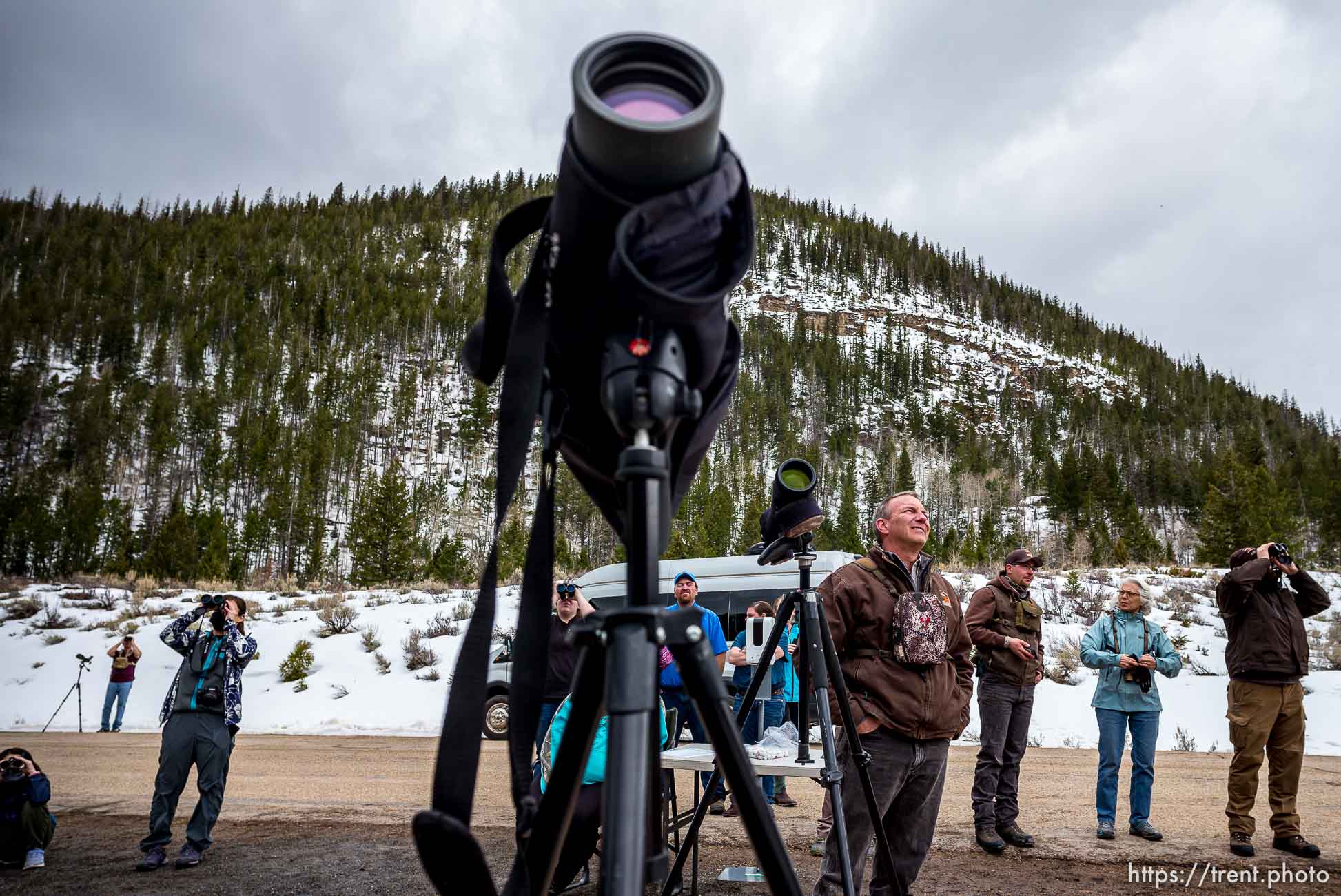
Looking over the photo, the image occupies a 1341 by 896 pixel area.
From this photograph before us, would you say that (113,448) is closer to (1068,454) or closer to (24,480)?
(24,480)

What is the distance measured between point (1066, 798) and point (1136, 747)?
1.67m

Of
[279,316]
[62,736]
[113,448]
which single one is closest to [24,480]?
[113,448]

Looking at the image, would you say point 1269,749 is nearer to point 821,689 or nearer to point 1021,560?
point 1021,560

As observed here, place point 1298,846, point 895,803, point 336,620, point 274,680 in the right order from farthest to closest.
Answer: point 336,620 → point 274,680 → point 1298,846 → point 895,803

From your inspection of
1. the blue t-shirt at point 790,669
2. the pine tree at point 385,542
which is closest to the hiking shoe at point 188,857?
the blue t-shirt at point 790,669

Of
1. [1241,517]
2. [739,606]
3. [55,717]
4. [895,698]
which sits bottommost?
[55,717]

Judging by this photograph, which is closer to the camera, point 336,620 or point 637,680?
point 637,680

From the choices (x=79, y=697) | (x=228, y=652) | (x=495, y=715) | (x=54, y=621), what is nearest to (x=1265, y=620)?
(x=228, y=652)

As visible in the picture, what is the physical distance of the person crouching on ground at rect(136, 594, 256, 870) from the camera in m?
4.93

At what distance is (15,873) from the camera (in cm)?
471

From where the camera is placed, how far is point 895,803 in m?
3.41

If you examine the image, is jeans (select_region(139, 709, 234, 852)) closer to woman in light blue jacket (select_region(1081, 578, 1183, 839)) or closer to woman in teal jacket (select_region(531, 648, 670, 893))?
woman in teal jacket (select_region(531, 648, 670, 893))

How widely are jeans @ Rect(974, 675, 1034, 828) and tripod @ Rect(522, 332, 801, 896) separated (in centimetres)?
495

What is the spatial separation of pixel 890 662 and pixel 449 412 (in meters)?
72.5
